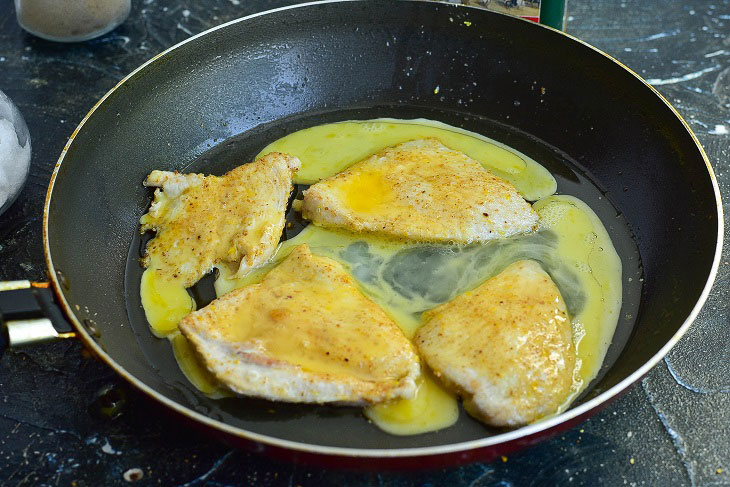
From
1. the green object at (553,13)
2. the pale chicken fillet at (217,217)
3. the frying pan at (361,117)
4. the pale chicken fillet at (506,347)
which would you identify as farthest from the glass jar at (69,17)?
the pale chicken fillet at (506,347)

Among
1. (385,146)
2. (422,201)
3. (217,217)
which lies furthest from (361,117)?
(217,217)

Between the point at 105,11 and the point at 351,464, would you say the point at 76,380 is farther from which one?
the point at 105,11

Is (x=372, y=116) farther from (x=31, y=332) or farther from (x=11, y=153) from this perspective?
(x=31, y=332)

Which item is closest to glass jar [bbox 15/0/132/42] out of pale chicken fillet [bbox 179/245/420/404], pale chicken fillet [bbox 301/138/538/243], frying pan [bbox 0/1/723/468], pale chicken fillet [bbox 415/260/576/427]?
frying pan [bbox 0/1/723/468]

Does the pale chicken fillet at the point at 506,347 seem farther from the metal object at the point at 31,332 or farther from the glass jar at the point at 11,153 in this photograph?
the glass jar at the point at 11,153

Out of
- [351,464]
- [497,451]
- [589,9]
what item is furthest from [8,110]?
[589,9]
